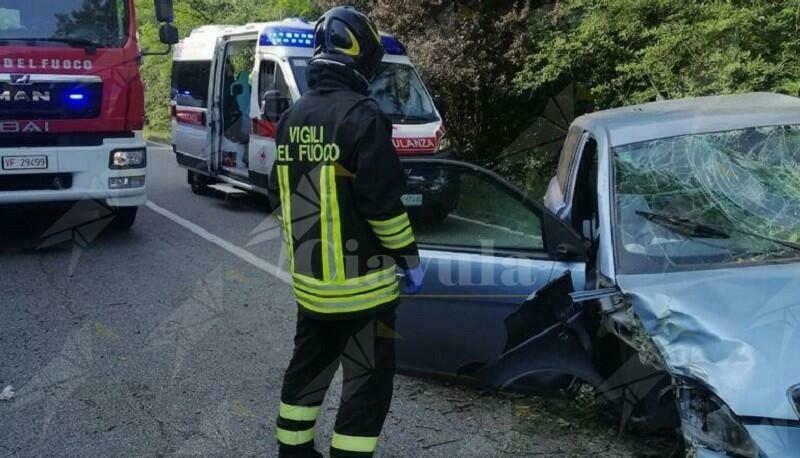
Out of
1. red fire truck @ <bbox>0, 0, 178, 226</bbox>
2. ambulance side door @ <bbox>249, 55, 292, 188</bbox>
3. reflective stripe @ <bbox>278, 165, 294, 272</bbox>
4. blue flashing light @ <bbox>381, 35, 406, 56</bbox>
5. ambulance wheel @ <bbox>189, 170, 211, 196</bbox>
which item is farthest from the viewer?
ambulance wheel @ <bbox>189, 170, 211, 196</bbox>

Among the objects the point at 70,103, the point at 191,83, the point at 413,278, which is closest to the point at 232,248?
the point at 70,103

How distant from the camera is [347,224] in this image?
9.46ft

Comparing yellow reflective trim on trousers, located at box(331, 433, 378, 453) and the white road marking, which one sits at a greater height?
yellow reflective trim on trousers, located at box(331, 433, 378, 453)

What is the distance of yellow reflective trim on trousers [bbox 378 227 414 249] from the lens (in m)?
2.88

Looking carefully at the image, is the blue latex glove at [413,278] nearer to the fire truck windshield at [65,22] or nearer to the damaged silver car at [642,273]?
the damaged silver car at [642,273]

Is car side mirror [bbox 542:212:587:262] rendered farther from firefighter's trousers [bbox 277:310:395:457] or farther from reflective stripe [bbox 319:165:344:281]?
reflective stripe [bbox 319:165:344:281]

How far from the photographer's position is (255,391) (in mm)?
4508

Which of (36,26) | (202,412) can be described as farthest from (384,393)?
(36,26)

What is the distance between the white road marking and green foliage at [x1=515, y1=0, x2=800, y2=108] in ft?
15.9

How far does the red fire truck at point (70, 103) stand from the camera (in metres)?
7.10

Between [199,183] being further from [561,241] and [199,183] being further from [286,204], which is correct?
[286,204]

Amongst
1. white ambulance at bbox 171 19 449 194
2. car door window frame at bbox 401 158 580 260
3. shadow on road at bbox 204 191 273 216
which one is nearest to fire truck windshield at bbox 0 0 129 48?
white ambulance at bbox 171 19 449 194

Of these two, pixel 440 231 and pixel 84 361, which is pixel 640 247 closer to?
pixel 440 231

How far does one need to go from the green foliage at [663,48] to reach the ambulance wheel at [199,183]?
4969 mm
